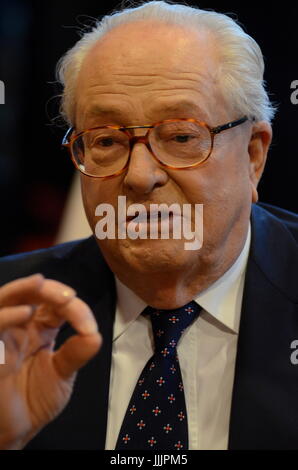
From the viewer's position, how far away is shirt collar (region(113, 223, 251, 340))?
1.25 metres

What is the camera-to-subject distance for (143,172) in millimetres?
1105

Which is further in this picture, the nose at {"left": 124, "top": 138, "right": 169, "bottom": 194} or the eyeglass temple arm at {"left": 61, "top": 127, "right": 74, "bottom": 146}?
the eyeglass temple arm at {"left": 61, "top": 127, "right": 74, "bottom": 146}

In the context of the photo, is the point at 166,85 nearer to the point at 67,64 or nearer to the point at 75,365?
the point at 67,64

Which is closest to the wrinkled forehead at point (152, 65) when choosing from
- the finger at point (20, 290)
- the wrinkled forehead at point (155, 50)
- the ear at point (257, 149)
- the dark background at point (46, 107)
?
the wrinkled forehead at point (155, 50)

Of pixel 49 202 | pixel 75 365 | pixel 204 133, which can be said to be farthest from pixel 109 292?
pixel 49 202

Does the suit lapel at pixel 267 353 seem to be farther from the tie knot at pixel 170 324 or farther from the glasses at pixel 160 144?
the glasses at pixel 160 144

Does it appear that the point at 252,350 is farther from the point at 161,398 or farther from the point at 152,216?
the point at 152,216

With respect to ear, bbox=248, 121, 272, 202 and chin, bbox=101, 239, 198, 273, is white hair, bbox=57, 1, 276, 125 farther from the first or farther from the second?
chin, bbox=101, 239, 198, 273

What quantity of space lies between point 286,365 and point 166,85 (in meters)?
0.52

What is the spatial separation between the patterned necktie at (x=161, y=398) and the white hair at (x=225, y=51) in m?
0.38

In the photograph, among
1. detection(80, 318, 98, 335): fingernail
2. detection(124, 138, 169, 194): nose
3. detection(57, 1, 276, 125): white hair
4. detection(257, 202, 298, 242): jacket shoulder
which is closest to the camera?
detection(80, 318, 98, 335): fingernail

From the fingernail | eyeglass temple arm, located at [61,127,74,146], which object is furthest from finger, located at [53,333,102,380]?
eyeglass temple arm, located at [61,127,74,146]

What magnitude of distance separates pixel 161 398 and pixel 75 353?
353 millimetres

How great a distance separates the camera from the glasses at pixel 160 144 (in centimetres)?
113
